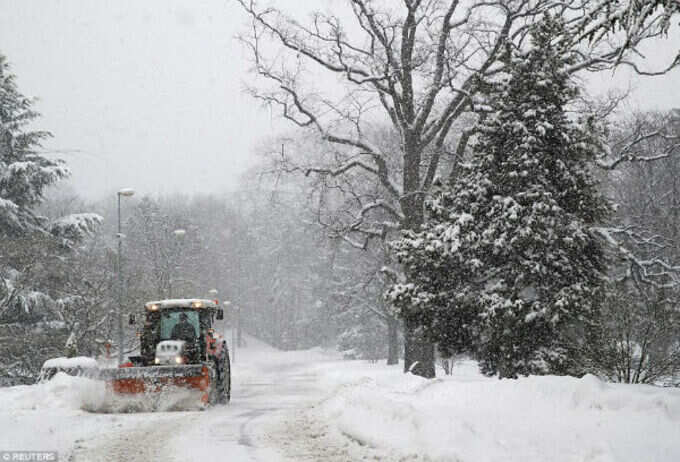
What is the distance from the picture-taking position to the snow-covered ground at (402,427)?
6.46m

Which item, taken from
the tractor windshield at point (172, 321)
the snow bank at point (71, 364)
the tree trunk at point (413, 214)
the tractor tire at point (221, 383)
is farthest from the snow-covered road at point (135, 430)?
the tree trunk at point (413, 214)

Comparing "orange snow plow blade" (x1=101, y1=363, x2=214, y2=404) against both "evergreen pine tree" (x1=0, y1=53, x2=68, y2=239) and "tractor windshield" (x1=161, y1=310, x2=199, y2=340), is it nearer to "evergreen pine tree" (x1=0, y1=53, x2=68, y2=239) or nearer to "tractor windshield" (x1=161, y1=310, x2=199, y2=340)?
"tractor windshield" (x1=161, y1=310, x2=199, y2=340)

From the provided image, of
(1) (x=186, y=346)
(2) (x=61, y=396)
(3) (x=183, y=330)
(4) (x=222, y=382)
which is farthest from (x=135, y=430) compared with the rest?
(4) (x=222, y=382)

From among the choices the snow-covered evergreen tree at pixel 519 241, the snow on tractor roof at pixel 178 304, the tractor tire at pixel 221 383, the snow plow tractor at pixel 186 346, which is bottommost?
the tractor tire at pixel 221 383

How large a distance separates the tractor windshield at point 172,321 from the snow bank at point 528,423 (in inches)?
295

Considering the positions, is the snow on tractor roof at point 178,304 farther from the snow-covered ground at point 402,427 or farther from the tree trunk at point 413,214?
the tree trunk at point 413,214

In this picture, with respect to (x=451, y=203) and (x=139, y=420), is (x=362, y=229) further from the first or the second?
(x=139, y=420)

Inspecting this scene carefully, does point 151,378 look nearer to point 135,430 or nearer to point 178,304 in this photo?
point 178,304

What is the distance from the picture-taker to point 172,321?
16.6 metres

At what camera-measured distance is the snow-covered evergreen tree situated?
44.2ft

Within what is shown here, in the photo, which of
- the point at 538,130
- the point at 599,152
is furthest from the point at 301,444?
the point at 599,152

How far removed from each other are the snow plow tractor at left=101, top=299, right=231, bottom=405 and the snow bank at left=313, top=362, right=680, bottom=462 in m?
5.69

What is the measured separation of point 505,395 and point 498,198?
6.41 meters

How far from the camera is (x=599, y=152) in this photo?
16.7 meters
